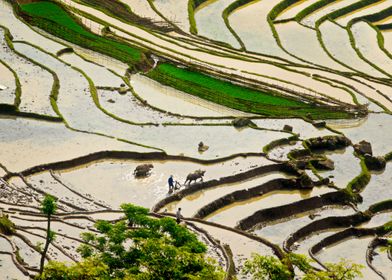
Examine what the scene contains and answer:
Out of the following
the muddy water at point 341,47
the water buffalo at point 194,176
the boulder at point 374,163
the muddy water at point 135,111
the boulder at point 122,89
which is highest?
the muddy water at point 341,47

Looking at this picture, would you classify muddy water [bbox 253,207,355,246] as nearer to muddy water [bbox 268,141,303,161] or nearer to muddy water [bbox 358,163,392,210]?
muddy water [bbox 358,163,392,210]

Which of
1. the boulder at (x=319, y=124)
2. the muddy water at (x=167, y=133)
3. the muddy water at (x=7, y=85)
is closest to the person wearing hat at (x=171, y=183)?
the muddy water at (x=167, y=133)

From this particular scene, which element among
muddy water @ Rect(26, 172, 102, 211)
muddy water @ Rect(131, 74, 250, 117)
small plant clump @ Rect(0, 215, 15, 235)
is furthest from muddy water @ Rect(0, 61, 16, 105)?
small plant clump @ Rect(0, 215, 15, 235)

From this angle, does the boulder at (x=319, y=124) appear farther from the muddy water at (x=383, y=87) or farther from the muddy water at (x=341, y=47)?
the muddy water at (x=341, y=47)

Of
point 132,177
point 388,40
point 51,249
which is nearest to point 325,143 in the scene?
point 132,177

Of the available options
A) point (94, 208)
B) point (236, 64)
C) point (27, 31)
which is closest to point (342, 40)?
point (236, 64)

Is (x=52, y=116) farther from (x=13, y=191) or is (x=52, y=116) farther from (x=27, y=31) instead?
(x=27, y=31)
